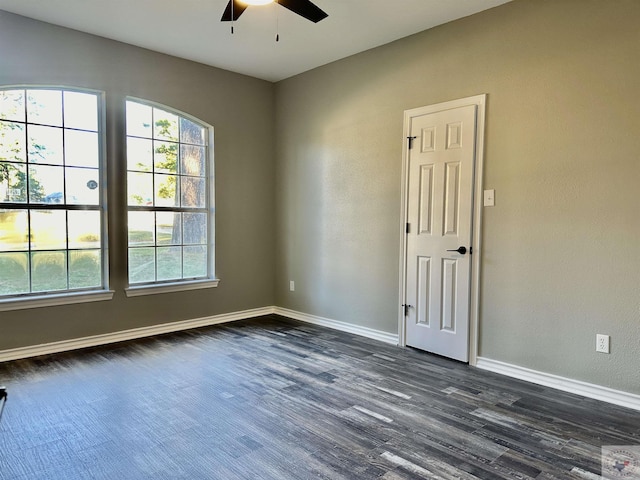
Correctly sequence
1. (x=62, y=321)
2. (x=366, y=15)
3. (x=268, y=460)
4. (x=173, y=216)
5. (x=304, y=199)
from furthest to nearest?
(x=304, y=199) → (x=173, y=216) → (x=62, y=321) → (x=366, y=15) → (x=268, y=460)

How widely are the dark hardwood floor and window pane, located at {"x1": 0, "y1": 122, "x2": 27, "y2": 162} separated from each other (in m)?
1.70

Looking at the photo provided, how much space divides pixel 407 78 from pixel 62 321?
3.79m

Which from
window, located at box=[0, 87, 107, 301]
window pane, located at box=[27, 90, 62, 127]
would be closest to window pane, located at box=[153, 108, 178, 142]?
window, located at box=[0, 87, 107, 301]

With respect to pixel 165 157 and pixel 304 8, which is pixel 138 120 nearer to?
pixel 165 157

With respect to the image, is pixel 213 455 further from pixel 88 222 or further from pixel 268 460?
pixel 88 222

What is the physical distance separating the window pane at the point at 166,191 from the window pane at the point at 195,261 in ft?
1.74

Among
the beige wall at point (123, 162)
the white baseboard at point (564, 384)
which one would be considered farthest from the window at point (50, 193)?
the white baseboard at point (564, 384)

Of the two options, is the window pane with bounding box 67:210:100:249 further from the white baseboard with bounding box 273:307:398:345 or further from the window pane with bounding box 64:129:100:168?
the white baseboard with bounding box 273:307:398:345

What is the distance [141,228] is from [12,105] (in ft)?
4.78

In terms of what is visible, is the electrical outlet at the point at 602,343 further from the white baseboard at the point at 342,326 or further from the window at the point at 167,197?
the window at the point at 167,197

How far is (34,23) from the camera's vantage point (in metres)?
3.50

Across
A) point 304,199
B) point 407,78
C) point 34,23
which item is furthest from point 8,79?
point 407,78

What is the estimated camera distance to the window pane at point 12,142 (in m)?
3.46

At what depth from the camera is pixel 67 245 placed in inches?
149
